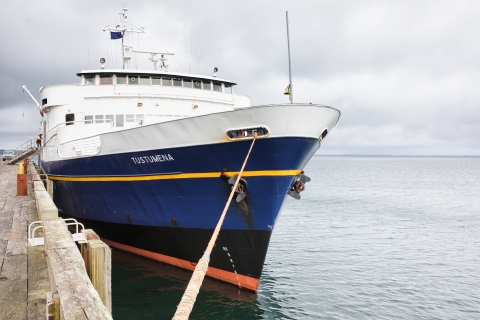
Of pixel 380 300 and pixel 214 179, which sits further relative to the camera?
pixel 380 300

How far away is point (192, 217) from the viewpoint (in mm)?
9266

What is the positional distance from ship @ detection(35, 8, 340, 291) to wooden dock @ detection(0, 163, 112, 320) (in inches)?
126

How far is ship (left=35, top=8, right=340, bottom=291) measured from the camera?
8078 mm

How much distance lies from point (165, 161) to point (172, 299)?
136 inches

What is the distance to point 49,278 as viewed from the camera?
4.46 m

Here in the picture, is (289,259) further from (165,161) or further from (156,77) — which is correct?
(156,77)

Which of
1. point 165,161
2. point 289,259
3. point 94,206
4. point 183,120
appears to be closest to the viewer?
point 183,120

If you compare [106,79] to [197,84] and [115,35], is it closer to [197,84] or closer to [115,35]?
[197,84]

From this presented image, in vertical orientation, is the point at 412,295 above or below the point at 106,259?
below

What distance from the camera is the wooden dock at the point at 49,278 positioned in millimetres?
3052

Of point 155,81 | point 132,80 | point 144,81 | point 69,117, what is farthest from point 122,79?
point 69,117

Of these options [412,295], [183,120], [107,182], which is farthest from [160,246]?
[412,295]

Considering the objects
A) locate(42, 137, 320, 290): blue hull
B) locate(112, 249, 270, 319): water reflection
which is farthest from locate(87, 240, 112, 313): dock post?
locate(112, 249, 270, 319): water reflection

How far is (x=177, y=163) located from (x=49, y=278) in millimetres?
4694
